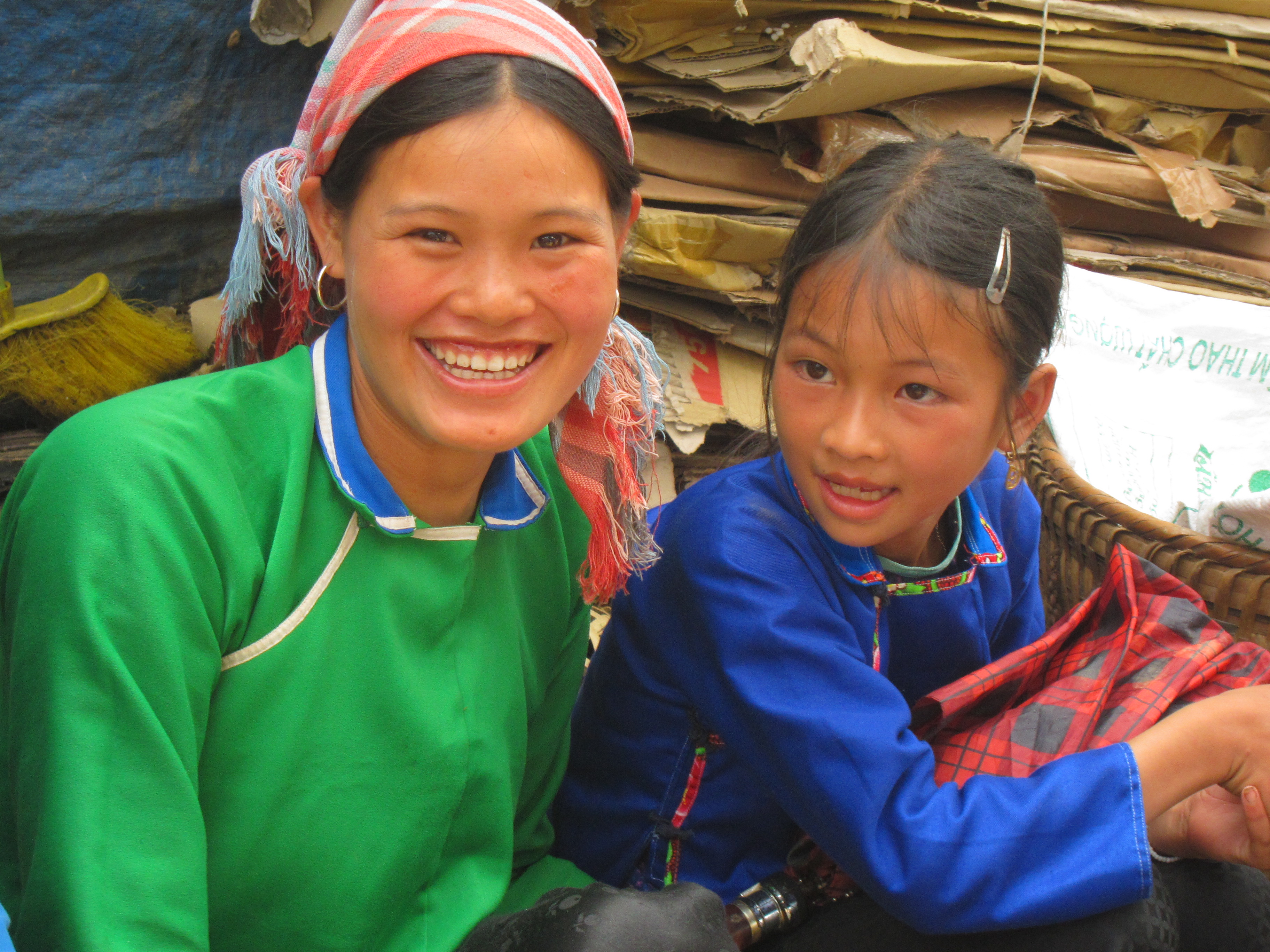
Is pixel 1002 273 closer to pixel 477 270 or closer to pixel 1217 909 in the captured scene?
pixel 477 270

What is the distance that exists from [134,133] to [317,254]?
1719mm

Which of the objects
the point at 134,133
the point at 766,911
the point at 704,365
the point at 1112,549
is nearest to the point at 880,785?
the point at 766,911

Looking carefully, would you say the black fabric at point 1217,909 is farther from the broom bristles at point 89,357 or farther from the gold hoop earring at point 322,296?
the broom bristles at point 89,357

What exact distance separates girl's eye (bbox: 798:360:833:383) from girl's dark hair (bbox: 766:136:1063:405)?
95 millimetres

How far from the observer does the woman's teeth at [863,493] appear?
1439mm

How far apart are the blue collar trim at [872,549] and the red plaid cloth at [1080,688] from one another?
156 millimetres

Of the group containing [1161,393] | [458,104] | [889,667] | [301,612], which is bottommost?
[889,667]

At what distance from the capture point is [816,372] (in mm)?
1460

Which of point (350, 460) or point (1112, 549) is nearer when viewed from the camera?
point (350, 460)

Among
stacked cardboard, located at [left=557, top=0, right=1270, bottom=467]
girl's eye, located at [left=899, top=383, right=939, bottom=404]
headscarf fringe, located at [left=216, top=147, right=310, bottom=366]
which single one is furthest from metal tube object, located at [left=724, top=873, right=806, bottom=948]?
stacked cardboard, located at [left=557, top=0, right=1270, bottom=467]

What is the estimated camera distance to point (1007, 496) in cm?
181

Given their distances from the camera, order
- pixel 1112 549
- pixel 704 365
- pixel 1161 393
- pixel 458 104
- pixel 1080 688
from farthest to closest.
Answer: pixel 704 365
pixel 1161 393
pixel 1112 549
pixel 1080 688
pixel 458 104

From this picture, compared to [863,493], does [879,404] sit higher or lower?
higher

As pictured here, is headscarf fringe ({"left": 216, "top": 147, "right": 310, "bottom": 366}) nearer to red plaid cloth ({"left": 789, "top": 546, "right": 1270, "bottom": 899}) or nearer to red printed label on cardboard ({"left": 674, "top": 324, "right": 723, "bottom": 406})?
red plaid cloth ({"left": 789, "top": 546, "right": 1270, "bottom": 899})
